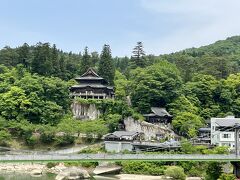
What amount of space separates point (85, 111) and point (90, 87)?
4049 mm

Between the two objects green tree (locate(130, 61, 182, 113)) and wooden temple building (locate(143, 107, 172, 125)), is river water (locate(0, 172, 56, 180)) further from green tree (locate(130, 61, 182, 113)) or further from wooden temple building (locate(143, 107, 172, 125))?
green tree (locate(130, 61, 182, 113))

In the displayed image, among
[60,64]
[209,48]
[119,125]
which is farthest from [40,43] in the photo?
[209,48]

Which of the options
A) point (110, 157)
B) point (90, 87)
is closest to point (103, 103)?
point (90, 87)

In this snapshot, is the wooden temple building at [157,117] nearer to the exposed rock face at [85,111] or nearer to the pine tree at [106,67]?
the exposed rock face at [85,111]

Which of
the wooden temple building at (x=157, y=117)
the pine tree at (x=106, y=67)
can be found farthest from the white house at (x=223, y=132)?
the pine tree at (x=106, y=67)

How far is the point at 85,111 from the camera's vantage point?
56375 mm

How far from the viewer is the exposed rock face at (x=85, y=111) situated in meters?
55.7

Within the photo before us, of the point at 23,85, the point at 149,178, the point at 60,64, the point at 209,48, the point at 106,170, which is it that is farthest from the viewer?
the point at 209,48

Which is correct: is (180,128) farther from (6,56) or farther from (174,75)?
(6,56)

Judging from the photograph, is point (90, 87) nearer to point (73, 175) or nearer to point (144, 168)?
point (144, 168)

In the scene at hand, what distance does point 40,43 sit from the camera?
2527 inches

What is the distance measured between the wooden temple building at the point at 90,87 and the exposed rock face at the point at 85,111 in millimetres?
2395

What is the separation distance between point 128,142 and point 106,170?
17.6 feet

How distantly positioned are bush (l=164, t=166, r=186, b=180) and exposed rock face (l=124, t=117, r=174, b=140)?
1133 centimetres
